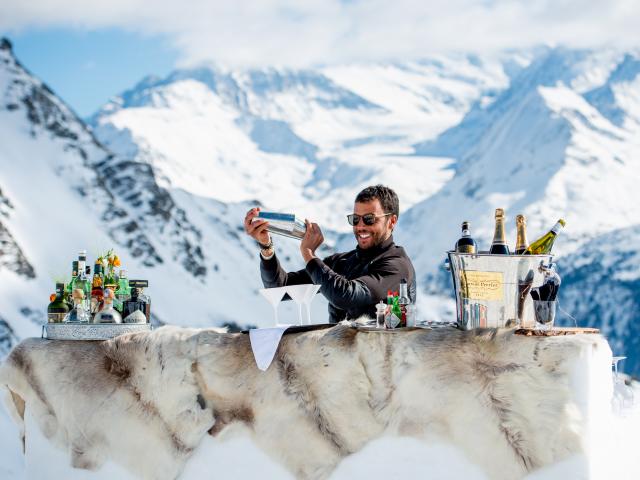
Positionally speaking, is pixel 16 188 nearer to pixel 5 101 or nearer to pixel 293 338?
pixel 5 101

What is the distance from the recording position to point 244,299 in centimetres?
11512

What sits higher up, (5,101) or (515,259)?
(5,101)

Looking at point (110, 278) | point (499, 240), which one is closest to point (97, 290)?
point (110, 278)

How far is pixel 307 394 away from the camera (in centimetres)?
456

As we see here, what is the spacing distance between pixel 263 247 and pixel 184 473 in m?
1.37

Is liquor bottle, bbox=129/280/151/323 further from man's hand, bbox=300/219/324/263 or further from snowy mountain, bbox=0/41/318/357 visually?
snowy mountain, bbox=0/41/318/357

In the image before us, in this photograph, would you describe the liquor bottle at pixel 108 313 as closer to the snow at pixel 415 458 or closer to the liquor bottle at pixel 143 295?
the liquor bottle at pixel 143 295

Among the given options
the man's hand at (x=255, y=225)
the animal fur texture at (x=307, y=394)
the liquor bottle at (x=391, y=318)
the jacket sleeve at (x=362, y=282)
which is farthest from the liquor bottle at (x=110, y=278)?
the liquor bottle at (x=391, y=318)

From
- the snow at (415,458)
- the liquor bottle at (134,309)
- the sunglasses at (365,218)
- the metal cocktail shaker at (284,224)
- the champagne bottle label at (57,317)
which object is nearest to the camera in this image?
the snow at (415,458)

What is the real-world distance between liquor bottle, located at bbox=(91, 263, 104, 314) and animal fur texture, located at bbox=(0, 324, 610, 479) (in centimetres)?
25

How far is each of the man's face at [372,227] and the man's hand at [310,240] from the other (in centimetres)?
23

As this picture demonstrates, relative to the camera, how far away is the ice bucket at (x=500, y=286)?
13.9ft

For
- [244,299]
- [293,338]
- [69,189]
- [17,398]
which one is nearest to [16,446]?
[17,398]

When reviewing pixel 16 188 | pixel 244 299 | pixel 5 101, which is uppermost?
pixel 5 101
